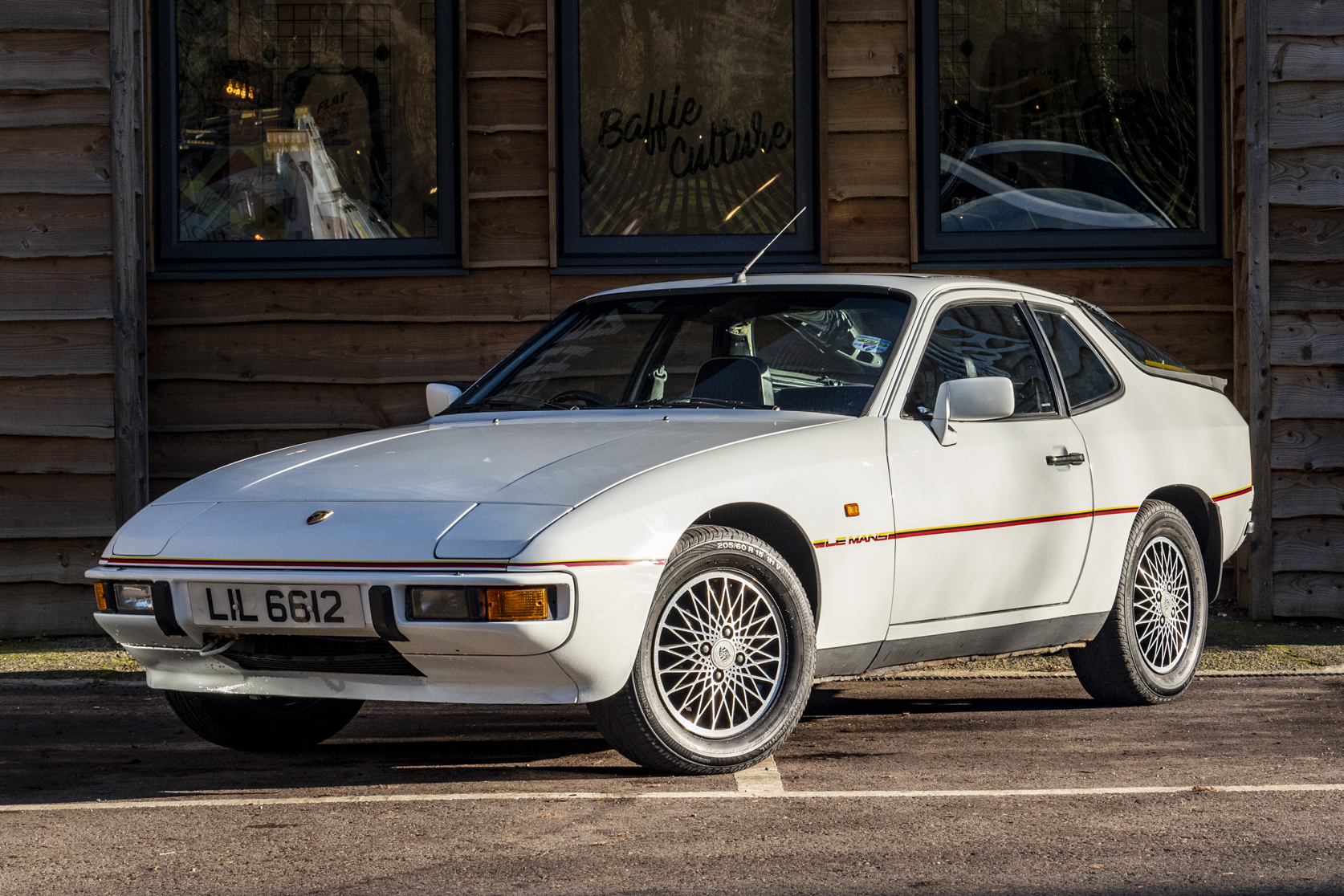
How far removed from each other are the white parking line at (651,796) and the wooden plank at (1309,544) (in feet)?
12.3

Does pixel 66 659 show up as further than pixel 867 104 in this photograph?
No

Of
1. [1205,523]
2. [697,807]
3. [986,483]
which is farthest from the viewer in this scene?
[1205,523]

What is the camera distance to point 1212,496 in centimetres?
646

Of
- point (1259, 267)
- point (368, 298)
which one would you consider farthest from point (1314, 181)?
point (368, 298)

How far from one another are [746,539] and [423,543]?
943mm

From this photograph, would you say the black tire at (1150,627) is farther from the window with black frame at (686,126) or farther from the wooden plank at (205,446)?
the wooden plank at (205,446)

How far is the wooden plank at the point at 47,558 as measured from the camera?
8117mm

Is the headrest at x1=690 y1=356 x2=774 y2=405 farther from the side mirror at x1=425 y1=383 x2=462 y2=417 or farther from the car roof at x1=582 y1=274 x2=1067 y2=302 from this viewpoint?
the side mirror at x1=425 y1=383 x2=462 y2=417

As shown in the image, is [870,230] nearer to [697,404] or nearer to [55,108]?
[697,404]

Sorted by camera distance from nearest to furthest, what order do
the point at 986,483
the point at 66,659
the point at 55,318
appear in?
the point at 986,483 < the point at 66,659 < the point at 55,318

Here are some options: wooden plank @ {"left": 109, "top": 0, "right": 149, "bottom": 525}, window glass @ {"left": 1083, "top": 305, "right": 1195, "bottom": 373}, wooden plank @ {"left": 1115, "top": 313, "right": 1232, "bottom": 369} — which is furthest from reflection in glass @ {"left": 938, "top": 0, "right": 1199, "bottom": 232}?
wooden plank @ {"left": 109, "top": 0, "right": 149, "bottom": 525}

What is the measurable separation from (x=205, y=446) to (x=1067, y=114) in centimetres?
503

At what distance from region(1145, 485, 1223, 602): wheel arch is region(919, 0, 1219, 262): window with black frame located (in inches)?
112

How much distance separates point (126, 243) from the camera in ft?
26.8
